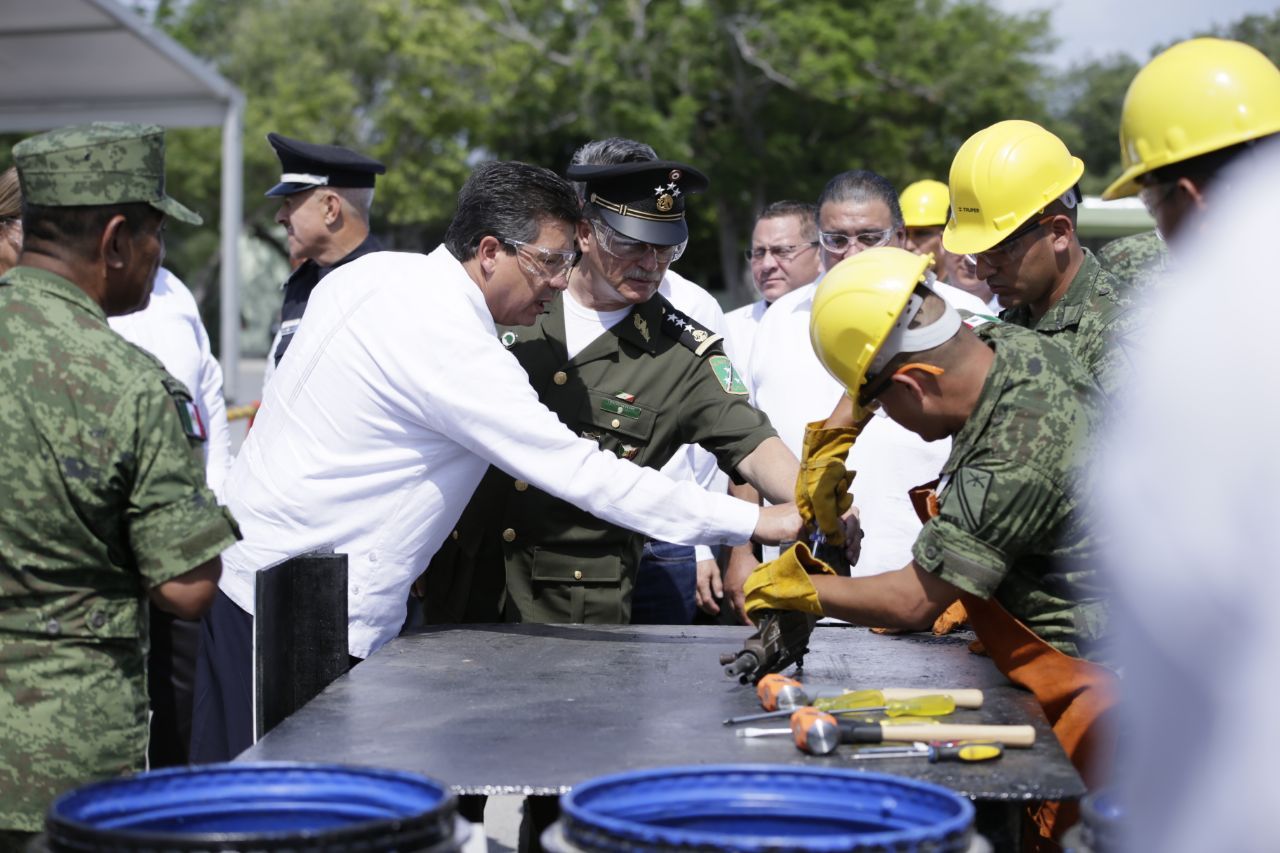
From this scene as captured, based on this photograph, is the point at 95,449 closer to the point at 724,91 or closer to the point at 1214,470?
the point at 1214,470

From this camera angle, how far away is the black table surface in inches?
106

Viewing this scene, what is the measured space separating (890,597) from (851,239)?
2941 millimetres

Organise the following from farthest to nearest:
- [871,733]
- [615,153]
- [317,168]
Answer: [317,168]
[615,153]
[871,733]

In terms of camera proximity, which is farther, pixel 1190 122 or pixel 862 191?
pixel 862 191

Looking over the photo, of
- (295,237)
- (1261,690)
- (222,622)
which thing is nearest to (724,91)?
(295,237)

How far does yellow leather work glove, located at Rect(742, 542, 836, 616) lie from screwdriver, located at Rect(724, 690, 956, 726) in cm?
23

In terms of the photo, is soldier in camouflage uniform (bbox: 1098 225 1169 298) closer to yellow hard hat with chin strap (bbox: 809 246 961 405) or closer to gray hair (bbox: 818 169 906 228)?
gray hair (bbox: 818 169 906 228)

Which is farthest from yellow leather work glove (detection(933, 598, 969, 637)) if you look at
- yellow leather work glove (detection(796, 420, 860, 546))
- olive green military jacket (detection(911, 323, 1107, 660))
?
olive green military jacket (detection(911, 323, 1107, 660))

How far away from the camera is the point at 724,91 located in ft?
105

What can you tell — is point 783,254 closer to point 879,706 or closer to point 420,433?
point 420,433

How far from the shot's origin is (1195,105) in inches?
107

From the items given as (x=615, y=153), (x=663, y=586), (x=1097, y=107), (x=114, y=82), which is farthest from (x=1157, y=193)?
(x=1097, y=107)

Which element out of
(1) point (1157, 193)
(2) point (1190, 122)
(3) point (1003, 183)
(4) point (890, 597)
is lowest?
(4) point (890, 597)

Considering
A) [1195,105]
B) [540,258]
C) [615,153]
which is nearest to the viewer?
[1195,105]
